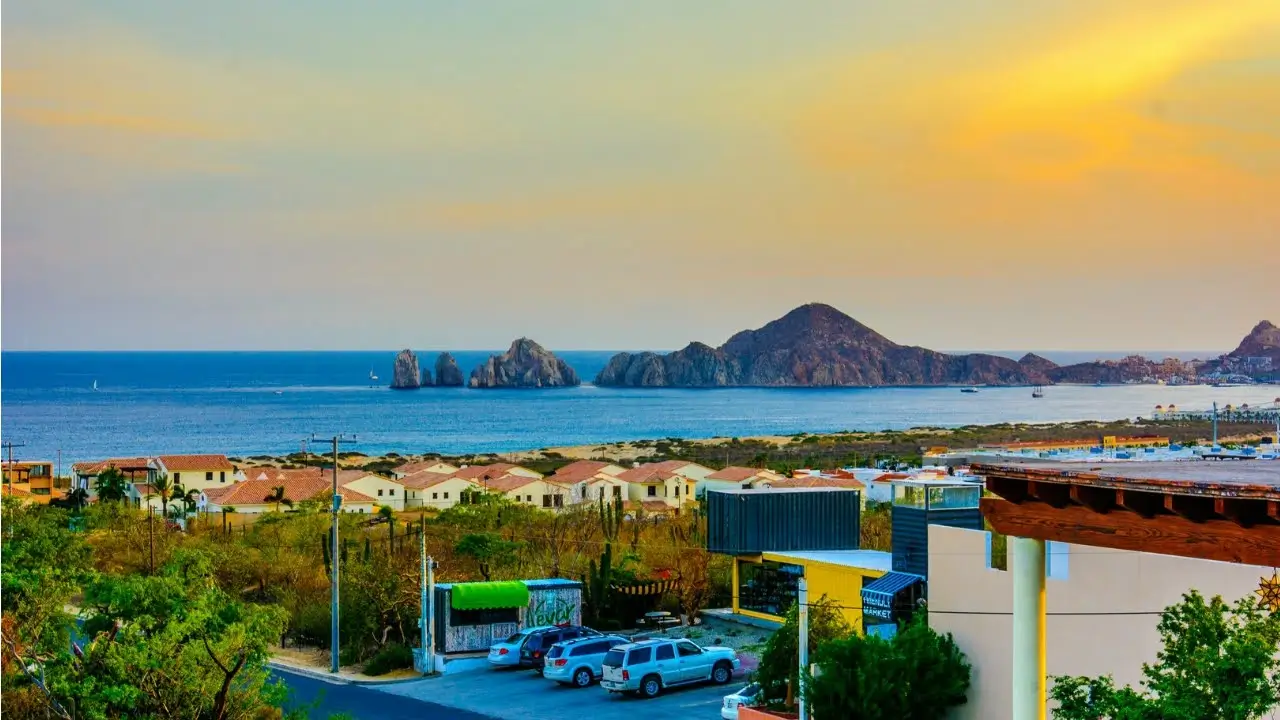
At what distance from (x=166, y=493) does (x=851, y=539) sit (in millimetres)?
37880

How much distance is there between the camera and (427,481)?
231 ft

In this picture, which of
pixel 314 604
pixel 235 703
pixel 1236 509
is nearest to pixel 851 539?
pixel 314 604

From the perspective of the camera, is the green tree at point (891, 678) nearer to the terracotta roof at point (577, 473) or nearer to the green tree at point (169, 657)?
the green tree at point (169, 657)

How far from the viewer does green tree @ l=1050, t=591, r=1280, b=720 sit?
11.4m

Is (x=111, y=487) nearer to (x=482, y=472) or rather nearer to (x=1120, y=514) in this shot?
(x=482, y=472)

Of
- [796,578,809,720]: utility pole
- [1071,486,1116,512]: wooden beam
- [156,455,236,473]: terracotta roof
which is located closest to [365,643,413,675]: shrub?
[796,578,809,720]: utility pole

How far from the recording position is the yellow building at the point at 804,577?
88.5ft

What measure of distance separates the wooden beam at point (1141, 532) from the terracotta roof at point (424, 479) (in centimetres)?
5827

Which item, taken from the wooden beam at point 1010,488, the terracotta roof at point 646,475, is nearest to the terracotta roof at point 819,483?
the terracotta roof at point 646,475

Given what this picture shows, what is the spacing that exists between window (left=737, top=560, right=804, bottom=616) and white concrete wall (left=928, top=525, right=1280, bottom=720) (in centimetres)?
1172

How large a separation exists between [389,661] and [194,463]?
46.5 m

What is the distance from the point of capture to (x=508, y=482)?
68.2m

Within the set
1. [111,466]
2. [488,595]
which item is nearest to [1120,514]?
[488,595]

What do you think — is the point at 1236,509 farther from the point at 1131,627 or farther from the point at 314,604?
the point at 314,604
